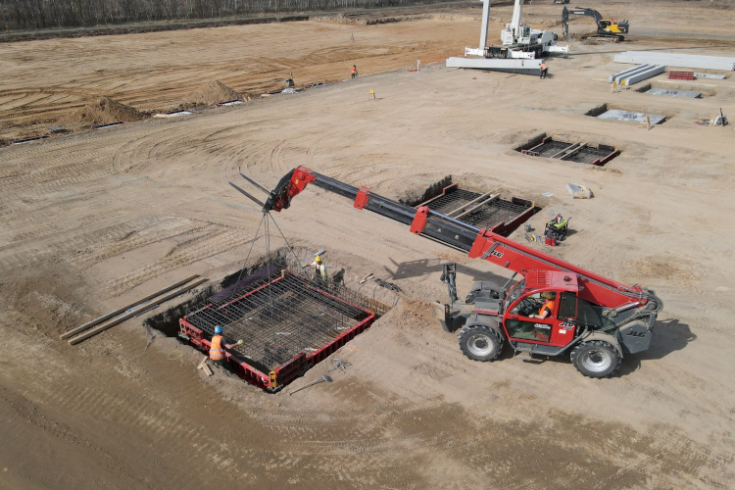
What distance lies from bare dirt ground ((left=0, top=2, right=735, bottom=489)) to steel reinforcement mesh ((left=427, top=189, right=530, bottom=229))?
703 millimetres

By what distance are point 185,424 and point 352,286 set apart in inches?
213

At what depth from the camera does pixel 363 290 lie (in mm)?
13219

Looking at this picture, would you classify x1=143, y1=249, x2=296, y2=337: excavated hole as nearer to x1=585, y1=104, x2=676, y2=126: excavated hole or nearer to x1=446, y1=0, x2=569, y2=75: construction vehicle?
x1=585, y1=104, x2=676, y2=126: excavated hole

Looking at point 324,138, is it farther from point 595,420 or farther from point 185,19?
point 185,19

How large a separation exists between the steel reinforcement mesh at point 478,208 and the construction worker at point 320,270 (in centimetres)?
508

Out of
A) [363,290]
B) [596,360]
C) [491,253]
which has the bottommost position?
[363,290]

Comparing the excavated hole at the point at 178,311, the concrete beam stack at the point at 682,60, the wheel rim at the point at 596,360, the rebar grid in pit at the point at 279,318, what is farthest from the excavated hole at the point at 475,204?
the concrete beam stack at the point at 682,60

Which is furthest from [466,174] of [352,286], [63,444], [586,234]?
[63,444]

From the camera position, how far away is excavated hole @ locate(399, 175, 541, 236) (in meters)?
16.9

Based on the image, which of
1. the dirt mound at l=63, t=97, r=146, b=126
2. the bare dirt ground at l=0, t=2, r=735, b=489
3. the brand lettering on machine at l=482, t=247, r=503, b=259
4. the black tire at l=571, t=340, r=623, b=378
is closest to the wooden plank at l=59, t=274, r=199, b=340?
the bare dirt ground at l=0, t=2, r=735, b=489

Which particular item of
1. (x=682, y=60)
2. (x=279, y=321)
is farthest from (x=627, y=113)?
(x=279, y=321)

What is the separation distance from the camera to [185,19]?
1983 inches

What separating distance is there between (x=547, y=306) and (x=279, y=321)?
5.95 meters

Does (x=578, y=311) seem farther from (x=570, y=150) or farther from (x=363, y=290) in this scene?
(x=570, y=150)
